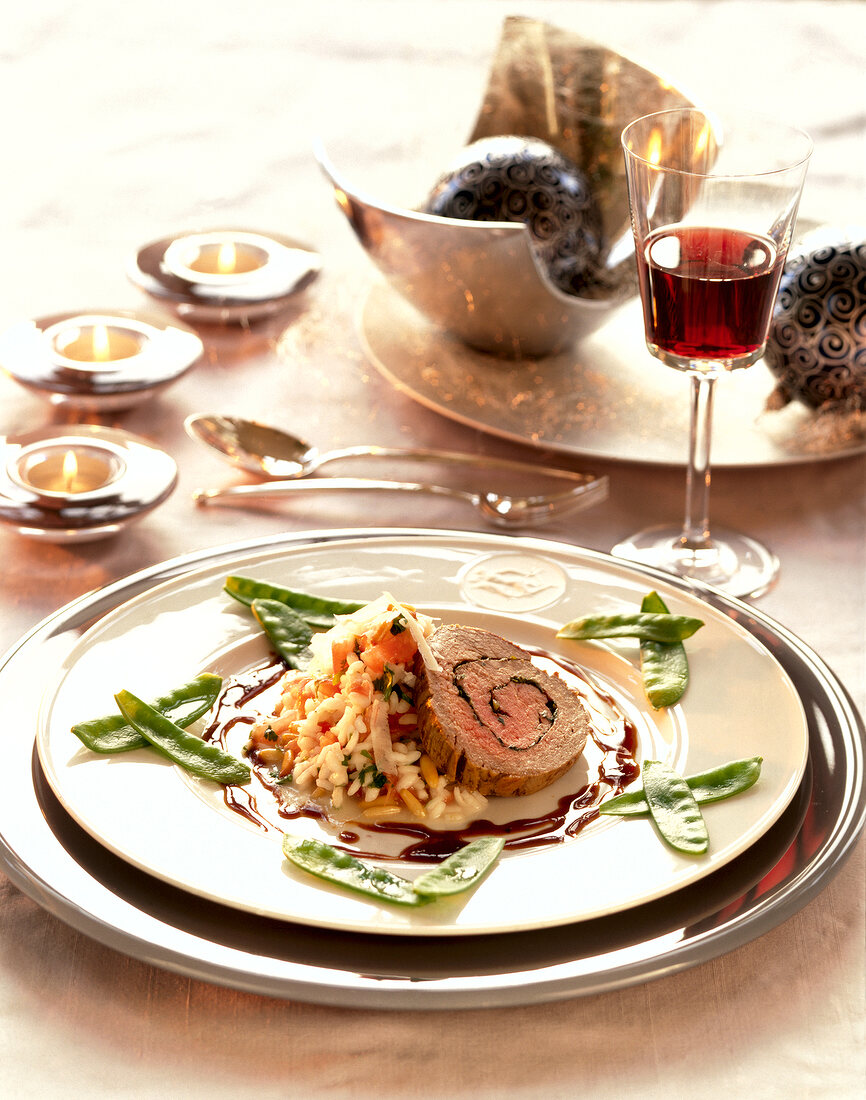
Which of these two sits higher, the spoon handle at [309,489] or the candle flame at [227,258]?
the candle flame at [227,258]

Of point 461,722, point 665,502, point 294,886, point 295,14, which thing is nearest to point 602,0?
point 295,14

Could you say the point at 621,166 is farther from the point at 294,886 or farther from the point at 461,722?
the point at 294,886

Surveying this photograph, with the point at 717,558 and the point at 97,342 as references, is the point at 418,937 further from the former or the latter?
the point at 97,342

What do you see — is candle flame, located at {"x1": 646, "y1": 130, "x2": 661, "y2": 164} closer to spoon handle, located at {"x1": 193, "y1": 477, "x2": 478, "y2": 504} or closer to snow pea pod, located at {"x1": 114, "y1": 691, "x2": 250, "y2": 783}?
spoon handle, located at {"x1": 193, "y1": 477, "x2": 478, "y2": 504}

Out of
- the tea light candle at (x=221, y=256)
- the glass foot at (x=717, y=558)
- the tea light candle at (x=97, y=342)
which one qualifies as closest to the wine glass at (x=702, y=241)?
the glass foot at (x=717, y=558)

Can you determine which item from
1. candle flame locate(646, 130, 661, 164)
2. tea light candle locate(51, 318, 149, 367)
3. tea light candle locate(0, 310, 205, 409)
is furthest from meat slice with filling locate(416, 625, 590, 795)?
tea light candle locate(51, 318, 149, 367)

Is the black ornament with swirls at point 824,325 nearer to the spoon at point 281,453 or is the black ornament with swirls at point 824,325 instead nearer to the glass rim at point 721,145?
the glass rim at point 721,145
